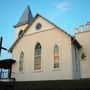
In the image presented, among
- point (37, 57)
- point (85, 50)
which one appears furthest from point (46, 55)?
point (85, 50)

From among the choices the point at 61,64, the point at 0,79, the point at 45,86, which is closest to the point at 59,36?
the point at 61,64

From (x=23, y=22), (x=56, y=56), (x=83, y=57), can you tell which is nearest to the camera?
(x=56, y=56)

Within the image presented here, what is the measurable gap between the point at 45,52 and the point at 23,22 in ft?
42.6

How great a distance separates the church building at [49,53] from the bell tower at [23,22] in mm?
7795

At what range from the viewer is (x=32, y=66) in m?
21.0

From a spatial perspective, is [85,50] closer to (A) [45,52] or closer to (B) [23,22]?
(A) [45,52]

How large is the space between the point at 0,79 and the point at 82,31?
11.1 metres

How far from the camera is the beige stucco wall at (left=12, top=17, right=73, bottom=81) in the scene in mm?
18844

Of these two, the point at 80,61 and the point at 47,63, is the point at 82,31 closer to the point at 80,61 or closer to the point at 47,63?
the point at 80,61

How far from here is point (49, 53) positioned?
66.0 feet

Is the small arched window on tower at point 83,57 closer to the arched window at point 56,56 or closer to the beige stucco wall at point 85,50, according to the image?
the beige stucco wall at point 85,50

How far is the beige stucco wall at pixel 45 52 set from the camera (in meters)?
18.8

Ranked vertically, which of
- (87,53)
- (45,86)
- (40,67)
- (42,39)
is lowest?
(45,86)

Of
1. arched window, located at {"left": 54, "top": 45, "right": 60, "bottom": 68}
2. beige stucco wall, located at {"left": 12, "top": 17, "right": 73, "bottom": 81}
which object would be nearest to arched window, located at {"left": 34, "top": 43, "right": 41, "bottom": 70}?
beige stucco wall, located at {"left": 12, "top": 17, "right": 73, "bottom": 81}
